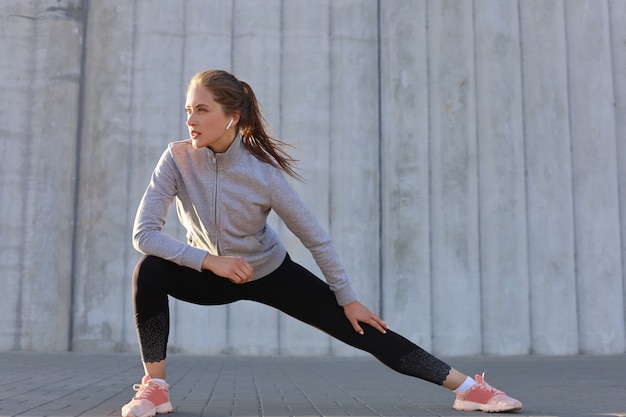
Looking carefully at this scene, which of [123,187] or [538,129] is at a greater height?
[538,129]

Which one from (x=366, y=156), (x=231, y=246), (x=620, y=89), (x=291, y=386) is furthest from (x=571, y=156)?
(x=231, y=246)

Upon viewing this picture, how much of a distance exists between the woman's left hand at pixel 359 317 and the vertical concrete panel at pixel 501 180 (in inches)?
170

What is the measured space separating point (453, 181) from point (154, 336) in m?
4.72

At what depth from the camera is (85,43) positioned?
662cm

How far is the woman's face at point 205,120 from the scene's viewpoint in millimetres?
2414

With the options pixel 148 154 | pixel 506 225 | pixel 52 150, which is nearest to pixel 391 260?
pixel 506 225

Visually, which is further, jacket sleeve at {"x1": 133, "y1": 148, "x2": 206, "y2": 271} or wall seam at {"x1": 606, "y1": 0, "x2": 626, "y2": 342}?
wall seam at {"x1": 606, "y1": 0, "x2": 626, "y2": 342}

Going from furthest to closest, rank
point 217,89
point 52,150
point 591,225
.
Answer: point 591,225 < point 52,150 < point 217,89

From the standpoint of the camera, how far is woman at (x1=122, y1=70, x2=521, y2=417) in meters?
2.42

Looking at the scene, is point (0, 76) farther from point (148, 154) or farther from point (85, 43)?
Result: point (148, 154)

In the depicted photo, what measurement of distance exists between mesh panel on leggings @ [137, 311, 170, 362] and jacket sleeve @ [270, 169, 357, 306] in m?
0.52

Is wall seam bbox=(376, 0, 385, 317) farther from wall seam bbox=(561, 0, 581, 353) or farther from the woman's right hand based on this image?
the woman's right hand

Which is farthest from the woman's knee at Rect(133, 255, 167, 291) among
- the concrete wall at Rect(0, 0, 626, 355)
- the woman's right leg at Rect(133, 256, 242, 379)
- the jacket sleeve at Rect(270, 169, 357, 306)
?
the concrete wall at Rect(0, 0, 626, 355)

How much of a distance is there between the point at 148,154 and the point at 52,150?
2.66ft
